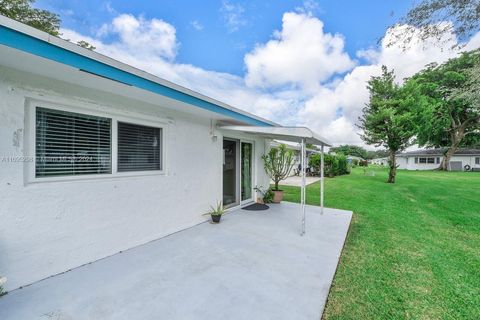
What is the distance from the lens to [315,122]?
70.2 ft

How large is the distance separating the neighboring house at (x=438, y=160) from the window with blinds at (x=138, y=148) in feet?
135

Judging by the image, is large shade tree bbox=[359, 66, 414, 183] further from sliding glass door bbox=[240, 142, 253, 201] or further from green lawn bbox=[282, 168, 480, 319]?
sliding glass door bbox=[240, 142, 253, 201]

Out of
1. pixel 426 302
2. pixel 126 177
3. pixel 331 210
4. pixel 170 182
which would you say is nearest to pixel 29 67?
pixel 126 177

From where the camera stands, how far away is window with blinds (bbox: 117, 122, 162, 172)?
4.21 m

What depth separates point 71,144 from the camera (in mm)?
3488

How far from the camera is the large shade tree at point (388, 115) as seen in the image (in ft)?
45.2

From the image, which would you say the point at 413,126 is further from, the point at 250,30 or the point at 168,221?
the point at 168,221

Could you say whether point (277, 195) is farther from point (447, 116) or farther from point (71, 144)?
point (447, 116)

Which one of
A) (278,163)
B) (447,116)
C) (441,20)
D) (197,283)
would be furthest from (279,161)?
(447,116)

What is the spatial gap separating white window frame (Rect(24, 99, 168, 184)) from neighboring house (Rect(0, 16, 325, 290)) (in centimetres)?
1

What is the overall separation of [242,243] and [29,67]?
4.28 m

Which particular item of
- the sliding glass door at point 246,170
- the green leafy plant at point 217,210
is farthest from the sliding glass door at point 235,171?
the green leafy plant at point 217,210

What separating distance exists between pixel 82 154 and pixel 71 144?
21 centimetres

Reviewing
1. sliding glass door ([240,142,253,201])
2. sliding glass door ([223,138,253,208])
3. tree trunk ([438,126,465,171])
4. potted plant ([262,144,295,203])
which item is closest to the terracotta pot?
potted plant ([262,144,295,203])
